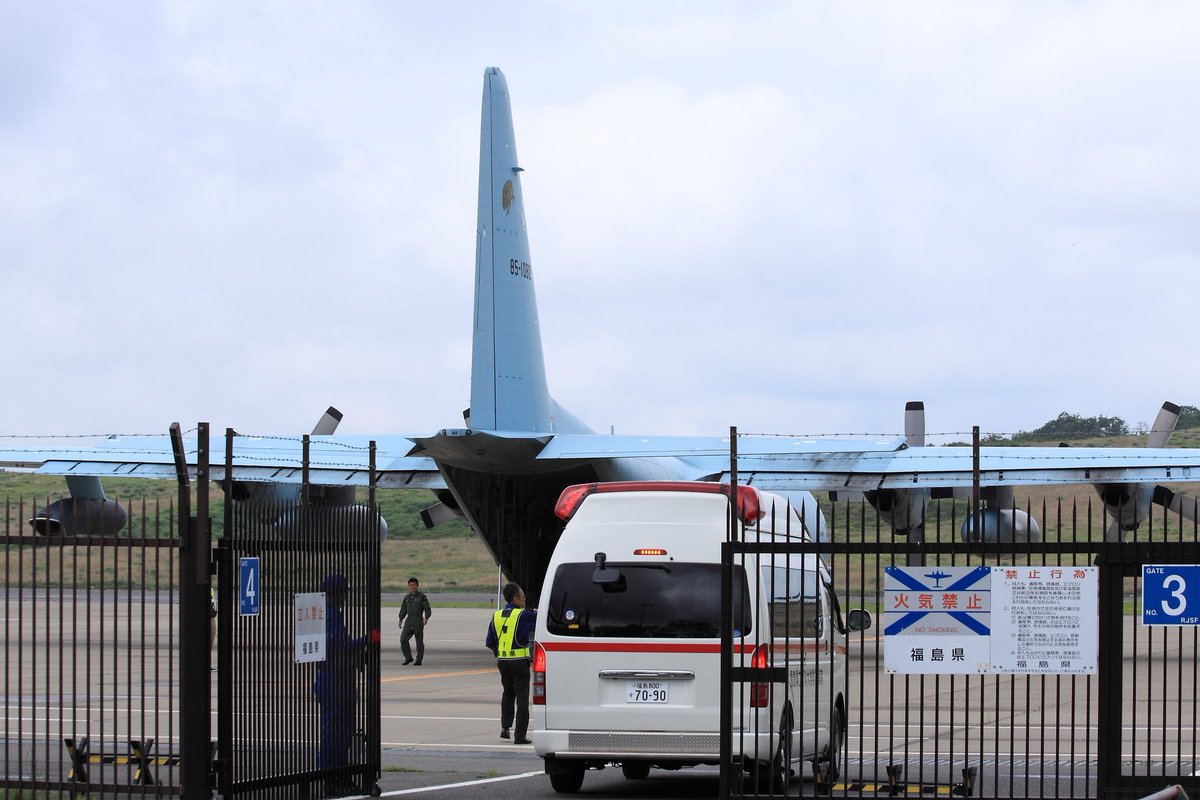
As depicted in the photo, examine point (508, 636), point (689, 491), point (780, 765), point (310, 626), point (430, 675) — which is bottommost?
point (430, 675)

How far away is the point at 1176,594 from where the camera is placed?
10.1m

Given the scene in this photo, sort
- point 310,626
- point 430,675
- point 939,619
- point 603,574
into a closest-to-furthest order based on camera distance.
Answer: point 939,619, point 310,626, point 603,574, point 430,675

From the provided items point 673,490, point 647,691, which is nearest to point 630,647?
point 647,691

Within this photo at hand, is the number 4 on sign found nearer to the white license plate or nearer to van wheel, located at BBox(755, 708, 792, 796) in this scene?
the white license plate

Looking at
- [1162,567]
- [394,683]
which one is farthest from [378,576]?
[394,683]

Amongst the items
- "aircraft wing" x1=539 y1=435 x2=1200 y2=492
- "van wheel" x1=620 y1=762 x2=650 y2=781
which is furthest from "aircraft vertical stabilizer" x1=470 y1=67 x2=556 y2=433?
"van wheel" x1=620 y1=762 x2=650 y2=781

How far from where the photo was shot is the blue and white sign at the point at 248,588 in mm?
11148

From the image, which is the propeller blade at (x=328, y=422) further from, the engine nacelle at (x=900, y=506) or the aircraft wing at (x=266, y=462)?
the engine nacelle at (x=900, y=506)

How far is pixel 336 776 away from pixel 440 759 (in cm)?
334

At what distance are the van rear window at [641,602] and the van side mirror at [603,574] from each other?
2 cm

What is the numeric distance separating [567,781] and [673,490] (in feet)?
8.40

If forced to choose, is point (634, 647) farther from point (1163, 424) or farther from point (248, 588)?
point (1163, 424)

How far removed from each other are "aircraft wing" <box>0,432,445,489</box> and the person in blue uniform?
1573cm

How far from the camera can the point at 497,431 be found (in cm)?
2791
